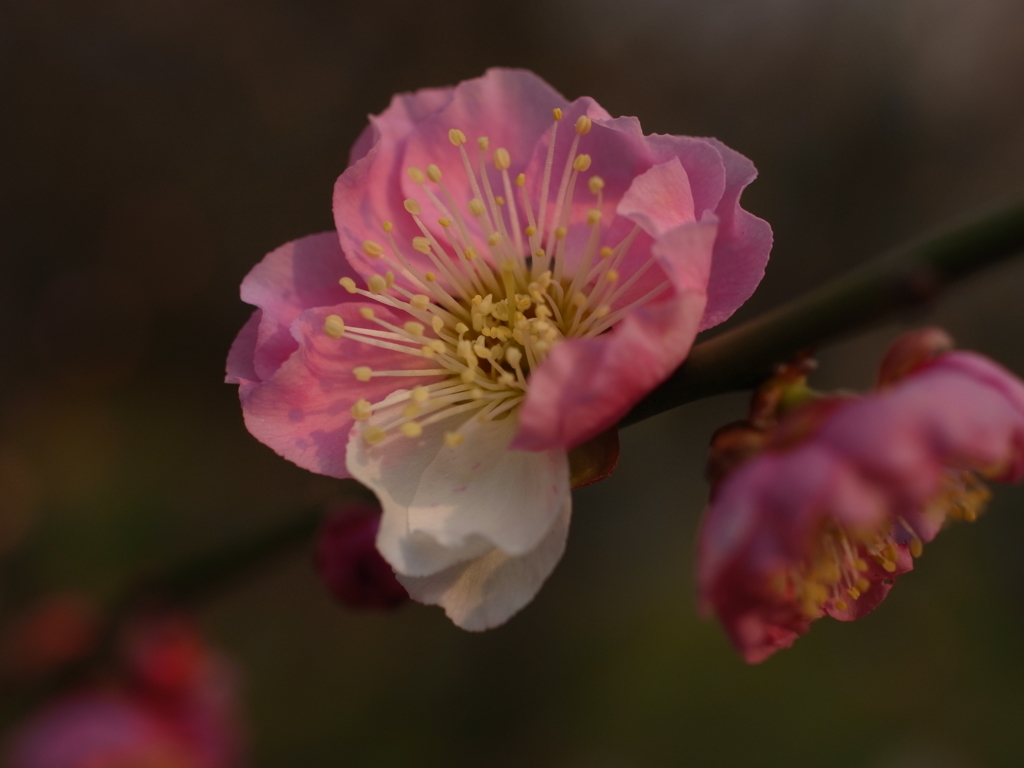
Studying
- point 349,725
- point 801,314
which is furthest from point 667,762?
point 801,314

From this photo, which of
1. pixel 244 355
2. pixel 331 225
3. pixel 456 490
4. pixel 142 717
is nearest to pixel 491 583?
pixel 456 490

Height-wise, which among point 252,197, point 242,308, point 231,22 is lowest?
point 242,308

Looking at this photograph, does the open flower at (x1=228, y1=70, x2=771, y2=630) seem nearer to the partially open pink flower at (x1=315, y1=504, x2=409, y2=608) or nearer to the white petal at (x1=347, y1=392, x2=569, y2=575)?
the white petal at (x1=347, y1=392, x2=569, y2=575)

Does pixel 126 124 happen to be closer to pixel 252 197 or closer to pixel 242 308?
pixel 252 197

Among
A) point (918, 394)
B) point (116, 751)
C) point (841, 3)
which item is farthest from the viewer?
point (841, 3)

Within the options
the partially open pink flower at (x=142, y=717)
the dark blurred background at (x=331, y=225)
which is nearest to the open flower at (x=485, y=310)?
the partially open pink flower at (x=142, y=717)

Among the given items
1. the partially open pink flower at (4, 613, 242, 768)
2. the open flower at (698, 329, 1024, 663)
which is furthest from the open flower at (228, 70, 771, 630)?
the partially open pink flower at (4, 613, 242, 768)
